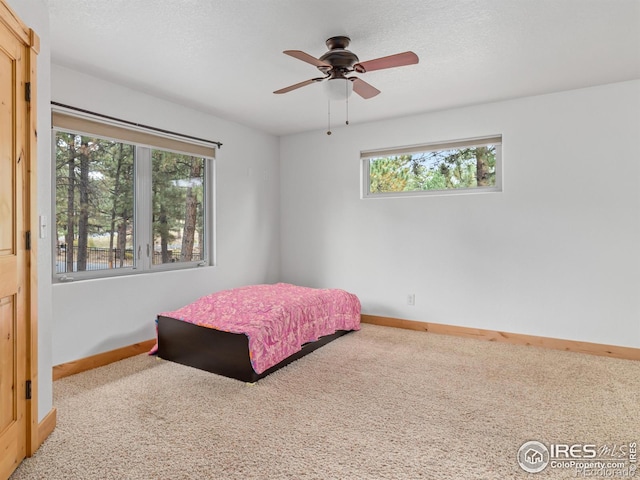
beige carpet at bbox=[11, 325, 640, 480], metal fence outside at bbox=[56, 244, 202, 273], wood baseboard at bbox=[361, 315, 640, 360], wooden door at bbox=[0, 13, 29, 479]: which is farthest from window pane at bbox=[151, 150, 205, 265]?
wood baseboard at bbox=[361, 315, 640, 360]

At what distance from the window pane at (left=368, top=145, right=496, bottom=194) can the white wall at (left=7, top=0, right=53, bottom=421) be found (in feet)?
10.9

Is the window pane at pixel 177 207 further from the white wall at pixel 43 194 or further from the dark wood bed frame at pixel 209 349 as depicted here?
the white wall at pixel 43 194

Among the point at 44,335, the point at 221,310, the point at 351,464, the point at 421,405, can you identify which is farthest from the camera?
the point at 221,310

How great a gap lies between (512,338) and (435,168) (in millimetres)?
1937

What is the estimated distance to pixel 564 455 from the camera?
6.24 ft

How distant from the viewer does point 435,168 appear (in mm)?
4273

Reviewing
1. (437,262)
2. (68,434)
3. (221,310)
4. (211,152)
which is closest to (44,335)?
(68,434)

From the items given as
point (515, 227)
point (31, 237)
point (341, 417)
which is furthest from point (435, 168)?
point (31, 237)

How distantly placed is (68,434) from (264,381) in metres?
1.20

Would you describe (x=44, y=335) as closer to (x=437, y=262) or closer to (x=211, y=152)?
(x=211, y=152)

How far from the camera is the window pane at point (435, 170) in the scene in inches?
157

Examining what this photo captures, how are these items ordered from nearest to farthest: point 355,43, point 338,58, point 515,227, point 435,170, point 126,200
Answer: point 338,58 → point 355,43 → point 126,200 → point 515,227 → point 435,170

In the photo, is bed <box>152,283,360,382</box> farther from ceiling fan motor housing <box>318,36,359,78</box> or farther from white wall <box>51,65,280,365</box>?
ceiling fan motor housing <box>318,36,359,78</box>

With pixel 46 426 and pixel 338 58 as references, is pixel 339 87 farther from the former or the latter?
pixel 46 426
